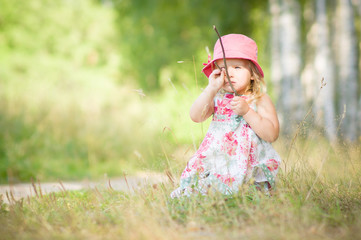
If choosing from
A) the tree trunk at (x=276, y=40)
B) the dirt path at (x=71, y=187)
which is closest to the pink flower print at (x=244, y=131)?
the dirt path at (x=71, y=187)

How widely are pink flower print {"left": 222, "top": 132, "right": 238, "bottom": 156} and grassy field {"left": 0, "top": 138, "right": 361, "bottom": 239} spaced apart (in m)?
0.32

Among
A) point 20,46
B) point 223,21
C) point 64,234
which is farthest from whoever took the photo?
point 20,46

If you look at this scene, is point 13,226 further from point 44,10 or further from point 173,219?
point 44,10

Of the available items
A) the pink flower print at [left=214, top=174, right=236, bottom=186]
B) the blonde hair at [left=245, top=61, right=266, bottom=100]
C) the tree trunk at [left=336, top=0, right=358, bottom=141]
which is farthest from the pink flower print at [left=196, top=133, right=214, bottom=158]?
the tree trunk at [left=336, top=0, right=358, bottom=141]

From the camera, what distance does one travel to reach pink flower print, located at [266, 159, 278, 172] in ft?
10.7

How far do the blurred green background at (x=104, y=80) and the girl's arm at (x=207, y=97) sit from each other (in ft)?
0.57

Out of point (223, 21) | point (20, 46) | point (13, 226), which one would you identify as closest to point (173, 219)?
point (13, 226)

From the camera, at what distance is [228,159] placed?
10.6 ft

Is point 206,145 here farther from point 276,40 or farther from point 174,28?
point 174,28

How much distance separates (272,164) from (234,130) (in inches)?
15.3

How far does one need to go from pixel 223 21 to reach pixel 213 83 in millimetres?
9692

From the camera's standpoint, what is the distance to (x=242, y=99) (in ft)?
10.3

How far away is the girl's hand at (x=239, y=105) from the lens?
3.12 m

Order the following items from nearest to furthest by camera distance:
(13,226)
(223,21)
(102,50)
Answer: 1. (13,226)
2. (223,21)
3. (102,50)
